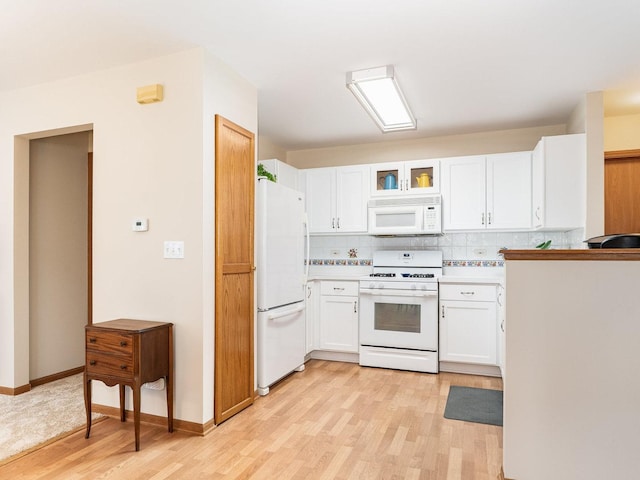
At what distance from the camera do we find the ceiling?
7.41 ft

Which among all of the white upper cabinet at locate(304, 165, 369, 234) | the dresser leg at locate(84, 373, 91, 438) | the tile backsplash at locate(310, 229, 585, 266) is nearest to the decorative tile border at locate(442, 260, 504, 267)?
the tile backsplash at locate(310, 229, 585, 266)

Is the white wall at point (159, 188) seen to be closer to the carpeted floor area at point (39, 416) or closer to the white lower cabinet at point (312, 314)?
the carpeted floor area at point (39, 416)

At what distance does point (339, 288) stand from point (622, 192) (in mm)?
2899

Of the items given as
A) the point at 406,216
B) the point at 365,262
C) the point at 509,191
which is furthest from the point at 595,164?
the point at 365,262

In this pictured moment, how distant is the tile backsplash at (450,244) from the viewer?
14.5 ft

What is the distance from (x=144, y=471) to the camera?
2.21m

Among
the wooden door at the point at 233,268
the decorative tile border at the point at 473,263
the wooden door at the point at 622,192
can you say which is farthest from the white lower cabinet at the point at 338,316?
the wooden door at the point at 622,192

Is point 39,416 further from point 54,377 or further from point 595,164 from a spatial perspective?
point 595,164

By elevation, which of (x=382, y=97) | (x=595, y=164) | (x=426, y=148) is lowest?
(x=595, y=164)

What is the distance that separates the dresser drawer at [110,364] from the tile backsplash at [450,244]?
302 cm

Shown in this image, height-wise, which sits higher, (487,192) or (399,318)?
(487,192)

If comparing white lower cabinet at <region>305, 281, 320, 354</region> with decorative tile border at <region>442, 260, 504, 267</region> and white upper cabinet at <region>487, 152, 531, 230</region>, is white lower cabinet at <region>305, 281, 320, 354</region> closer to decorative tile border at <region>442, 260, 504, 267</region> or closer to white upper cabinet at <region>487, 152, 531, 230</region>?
decorative tile border at <region>442, 260, 504, 267</region>

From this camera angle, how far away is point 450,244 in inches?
184

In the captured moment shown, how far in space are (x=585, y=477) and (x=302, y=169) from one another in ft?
13.6
